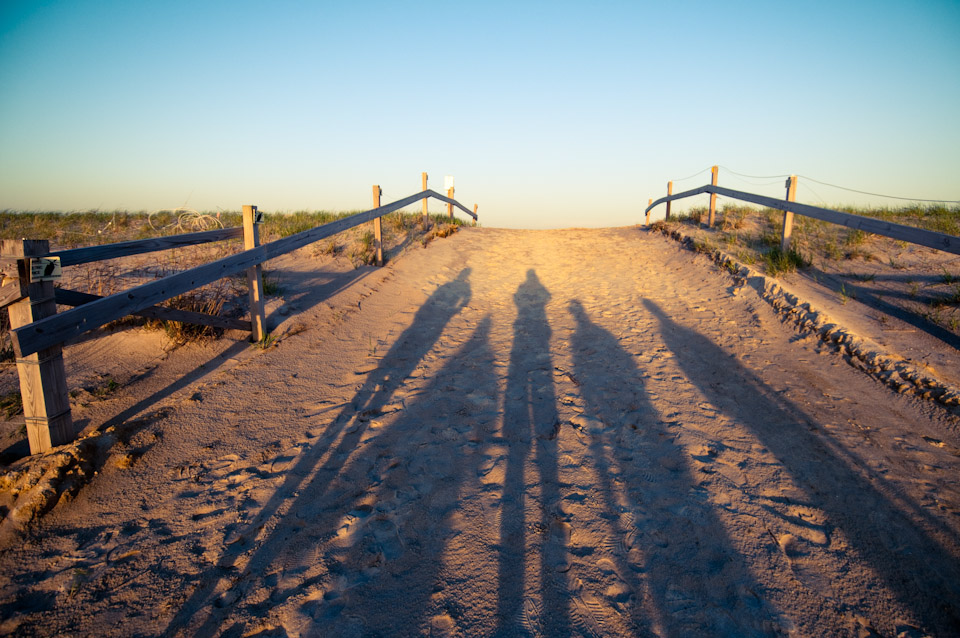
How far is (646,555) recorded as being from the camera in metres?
2.54

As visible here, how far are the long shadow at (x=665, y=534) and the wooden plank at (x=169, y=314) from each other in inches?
154

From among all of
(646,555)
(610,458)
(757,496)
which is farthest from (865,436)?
(646,555)

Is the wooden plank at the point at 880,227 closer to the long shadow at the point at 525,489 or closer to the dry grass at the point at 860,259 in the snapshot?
the dry grass at the point at 860,259

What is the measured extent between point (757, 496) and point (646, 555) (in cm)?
99

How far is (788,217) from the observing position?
820 cm

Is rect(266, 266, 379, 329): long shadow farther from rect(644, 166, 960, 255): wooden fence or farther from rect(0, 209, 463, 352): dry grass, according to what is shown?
rect(644, 166, 960, 255): wooden fence

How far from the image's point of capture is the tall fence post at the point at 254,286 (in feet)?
17.9

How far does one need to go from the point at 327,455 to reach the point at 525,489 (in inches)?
58.3

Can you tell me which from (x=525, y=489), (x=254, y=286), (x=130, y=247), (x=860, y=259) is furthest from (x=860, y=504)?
(x=860, y=259)

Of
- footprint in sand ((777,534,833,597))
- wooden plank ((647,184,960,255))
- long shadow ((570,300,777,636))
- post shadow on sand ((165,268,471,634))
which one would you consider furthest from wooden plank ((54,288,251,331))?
wooden plank ((647,184,960,255))

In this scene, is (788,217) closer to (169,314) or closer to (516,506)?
(516,506)

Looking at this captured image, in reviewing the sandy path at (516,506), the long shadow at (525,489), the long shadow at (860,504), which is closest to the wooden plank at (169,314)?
the sandy path at (516,506)

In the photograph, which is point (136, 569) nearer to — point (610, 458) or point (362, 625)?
point (362, 625)

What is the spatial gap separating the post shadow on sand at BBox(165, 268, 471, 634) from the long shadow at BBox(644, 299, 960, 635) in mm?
3068
